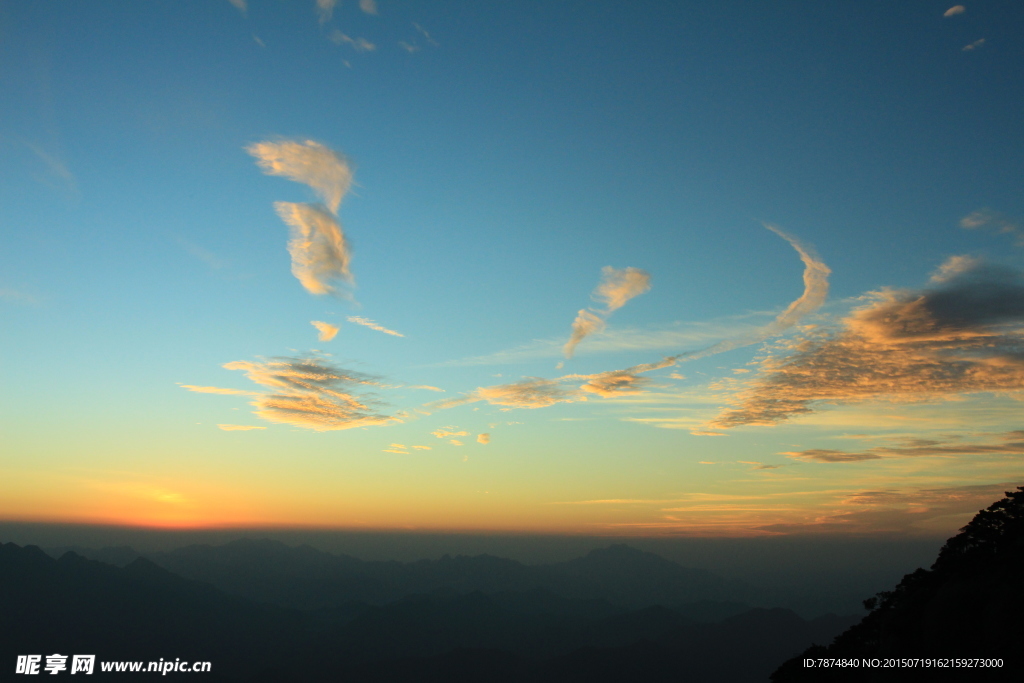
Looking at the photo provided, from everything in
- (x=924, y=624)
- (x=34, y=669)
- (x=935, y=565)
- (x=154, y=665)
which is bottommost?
(x=154, y=665)

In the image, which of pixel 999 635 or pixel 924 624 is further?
pixel 924 624

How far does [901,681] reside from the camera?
5922 cm

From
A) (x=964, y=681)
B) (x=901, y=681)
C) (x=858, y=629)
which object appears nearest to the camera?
(x=964, y=681)

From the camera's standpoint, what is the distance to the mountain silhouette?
5381 cm

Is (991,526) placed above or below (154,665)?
above

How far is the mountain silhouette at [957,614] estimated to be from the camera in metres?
53.8

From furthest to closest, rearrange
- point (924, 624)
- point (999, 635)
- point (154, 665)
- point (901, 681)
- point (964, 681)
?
point (154, 665) < point (924, 624) < point (901, 681) < point (999, 635) < point (964, 681)

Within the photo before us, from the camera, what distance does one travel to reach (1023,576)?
55.5m

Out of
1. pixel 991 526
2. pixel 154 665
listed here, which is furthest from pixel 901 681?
pixel 154 665

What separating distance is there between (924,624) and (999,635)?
1247cm

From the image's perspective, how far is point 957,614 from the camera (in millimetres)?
61594

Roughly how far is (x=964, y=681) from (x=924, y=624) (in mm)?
19756

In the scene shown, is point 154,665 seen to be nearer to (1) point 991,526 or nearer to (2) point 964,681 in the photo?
(2) point 964,681

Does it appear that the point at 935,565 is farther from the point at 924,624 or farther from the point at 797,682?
the point at 797,682
